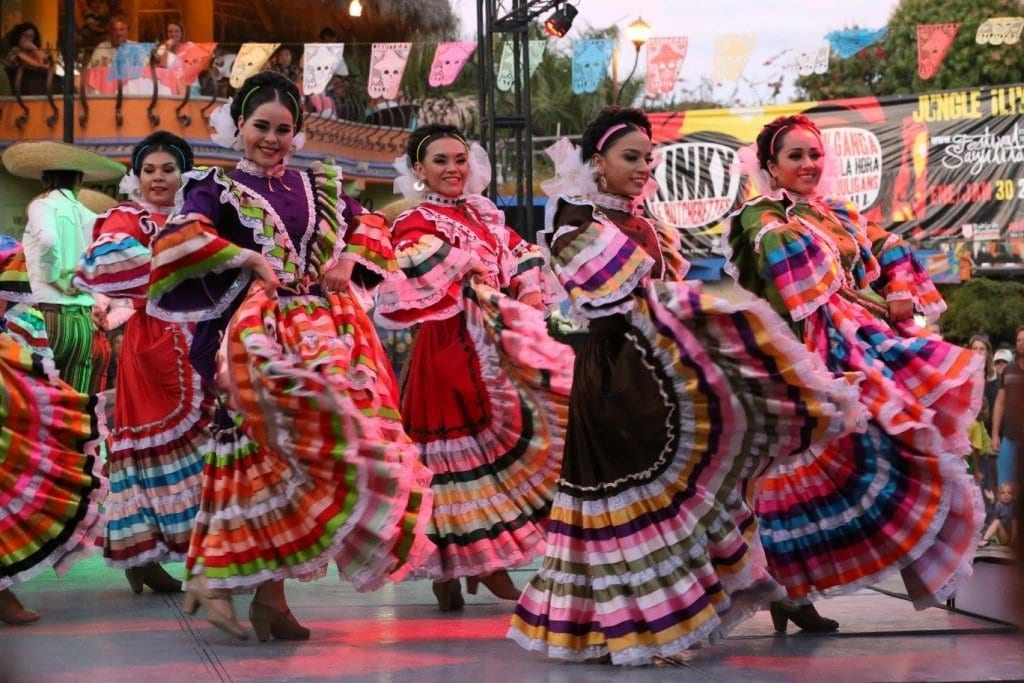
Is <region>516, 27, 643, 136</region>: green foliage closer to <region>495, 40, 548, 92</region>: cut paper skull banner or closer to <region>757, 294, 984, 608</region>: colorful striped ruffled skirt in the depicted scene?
<region>495, 40, 548, 92</region>: cut paper skull banner

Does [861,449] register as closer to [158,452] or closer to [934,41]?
[158,452]

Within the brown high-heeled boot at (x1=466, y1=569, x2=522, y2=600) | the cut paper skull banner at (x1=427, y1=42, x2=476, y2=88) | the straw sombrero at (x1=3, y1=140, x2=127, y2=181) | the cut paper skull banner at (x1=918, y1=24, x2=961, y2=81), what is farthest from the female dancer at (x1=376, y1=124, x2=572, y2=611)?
the cut paper skull banner at (x1=918, y1=24, x2=961, y2=81)

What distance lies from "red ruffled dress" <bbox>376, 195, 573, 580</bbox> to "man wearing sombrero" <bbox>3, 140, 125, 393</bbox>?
179cm

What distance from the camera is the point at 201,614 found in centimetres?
607

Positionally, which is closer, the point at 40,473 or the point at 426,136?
the point at 40,473

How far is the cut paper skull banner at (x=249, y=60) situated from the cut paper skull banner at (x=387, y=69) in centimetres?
136

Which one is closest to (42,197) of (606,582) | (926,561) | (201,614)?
(201,614)

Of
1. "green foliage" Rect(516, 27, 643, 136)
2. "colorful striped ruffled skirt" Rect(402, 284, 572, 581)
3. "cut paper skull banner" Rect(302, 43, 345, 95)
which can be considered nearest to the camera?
"colorful striped ruffled skirt" Rect(402, 284, 572, 581)

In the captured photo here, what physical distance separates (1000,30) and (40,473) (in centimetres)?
1493

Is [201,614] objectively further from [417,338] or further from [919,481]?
[919,481]

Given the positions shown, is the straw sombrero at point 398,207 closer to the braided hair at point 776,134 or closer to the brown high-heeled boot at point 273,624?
the braided hair at point 776,134

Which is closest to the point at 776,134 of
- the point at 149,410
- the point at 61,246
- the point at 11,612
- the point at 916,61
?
the point at 149,410

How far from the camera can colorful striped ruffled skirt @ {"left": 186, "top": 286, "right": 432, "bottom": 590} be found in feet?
16.4

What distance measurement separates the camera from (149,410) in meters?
6.75
